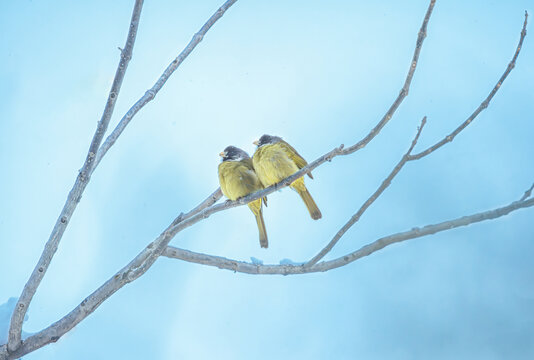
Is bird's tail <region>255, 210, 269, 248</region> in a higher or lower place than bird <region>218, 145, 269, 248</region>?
lower

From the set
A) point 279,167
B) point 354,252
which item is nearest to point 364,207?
point 354,252

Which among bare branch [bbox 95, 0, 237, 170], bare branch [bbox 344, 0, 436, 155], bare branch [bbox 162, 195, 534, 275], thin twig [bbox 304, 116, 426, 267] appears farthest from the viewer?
bare branch [bbox 95, 0, 237, 170]

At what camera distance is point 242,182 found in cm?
281

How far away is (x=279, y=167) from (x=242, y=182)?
203 mm

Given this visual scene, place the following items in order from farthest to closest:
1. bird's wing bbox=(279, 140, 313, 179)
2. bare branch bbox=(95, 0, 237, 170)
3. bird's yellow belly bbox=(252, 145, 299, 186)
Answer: bird's wing bbox=(279, 140, 313, 179)
bird's yellow belly bbox=(252, 145, 299, 186)
bare branch bbox=(95, 0, 237, 170)

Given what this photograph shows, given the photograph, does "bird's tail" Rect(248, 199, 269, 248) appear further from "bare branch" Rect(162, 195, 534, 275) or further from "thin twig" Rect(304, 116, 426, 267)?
"thin twig" Rect(304, 116, 426, 267)

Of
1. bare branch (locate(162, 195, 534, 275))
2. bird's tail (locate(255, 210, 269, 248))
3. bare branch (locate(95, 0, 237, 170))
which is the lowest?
bare branch (locate(162, 195, 534, 275))

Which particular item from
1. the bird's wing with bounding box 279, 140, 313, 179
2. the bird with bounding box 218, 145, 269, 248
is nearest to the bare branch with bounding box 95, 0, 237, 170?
the bird with bounding box 218, 145, 269, 248

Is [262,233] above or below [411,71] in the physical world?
above

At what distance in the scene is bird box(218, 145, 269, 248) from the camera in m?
2.77

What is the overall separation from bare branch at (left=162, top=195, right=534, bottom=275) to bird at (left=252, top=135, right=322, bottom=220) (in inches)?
23.7

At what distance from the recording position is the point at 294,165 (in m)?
2.79

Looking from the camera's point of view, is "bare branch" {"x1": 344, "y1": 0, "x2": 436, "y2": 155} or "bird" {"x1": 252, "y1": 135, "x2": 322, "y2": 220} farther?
"bird" {"x1": 252, "y1": 135, "x2": 322, "y2": 220}

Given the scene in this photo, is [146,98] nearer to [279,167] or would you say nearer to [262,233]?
[279,167]
